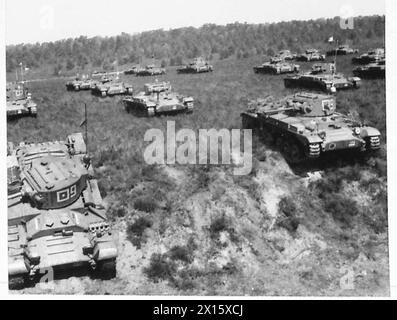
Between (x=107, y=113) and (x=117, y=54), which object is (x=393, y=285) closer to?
(x=107, y=113)

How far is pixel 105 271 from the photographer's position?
11.8 m

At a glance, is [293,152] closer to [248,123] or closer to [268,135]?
[268,135]

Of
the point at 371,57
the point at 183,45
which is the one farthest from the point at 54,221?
the point at 183,45

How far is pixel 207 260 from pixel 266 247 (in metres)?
1.75

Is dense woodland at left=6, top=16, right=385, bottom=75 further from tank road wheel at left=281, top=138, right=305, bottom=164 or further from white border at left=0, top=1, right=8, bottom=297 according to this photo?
white border at left=0, top=1, right=8, bottom=297

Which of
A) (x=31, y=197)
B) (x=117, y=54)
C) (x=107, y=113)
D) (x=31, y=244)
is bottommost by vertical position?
(x=31, y=244)

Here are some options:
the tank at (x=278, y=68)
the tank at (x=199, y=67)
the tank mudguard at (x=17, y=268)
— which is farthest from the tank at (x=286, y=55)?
the tank mudguard at (x=17, y=268)

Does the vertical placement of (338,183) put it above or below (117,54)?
below

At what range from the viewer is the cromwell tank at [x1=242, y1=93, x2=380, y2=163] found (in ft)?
48.7

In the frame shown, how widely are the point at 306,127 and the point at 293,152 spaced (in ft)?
4.28

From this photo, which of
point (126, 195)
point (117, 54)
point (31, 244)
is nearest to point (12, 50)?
point (117, 54)

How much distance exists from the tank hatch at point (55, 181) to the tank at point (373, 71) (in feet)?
57.0

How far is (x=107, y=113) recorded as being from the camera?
69.7 ft

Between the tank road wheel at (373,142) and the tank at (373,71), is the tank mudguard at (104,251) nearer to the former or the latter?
the tank road wheel at (373,142)
